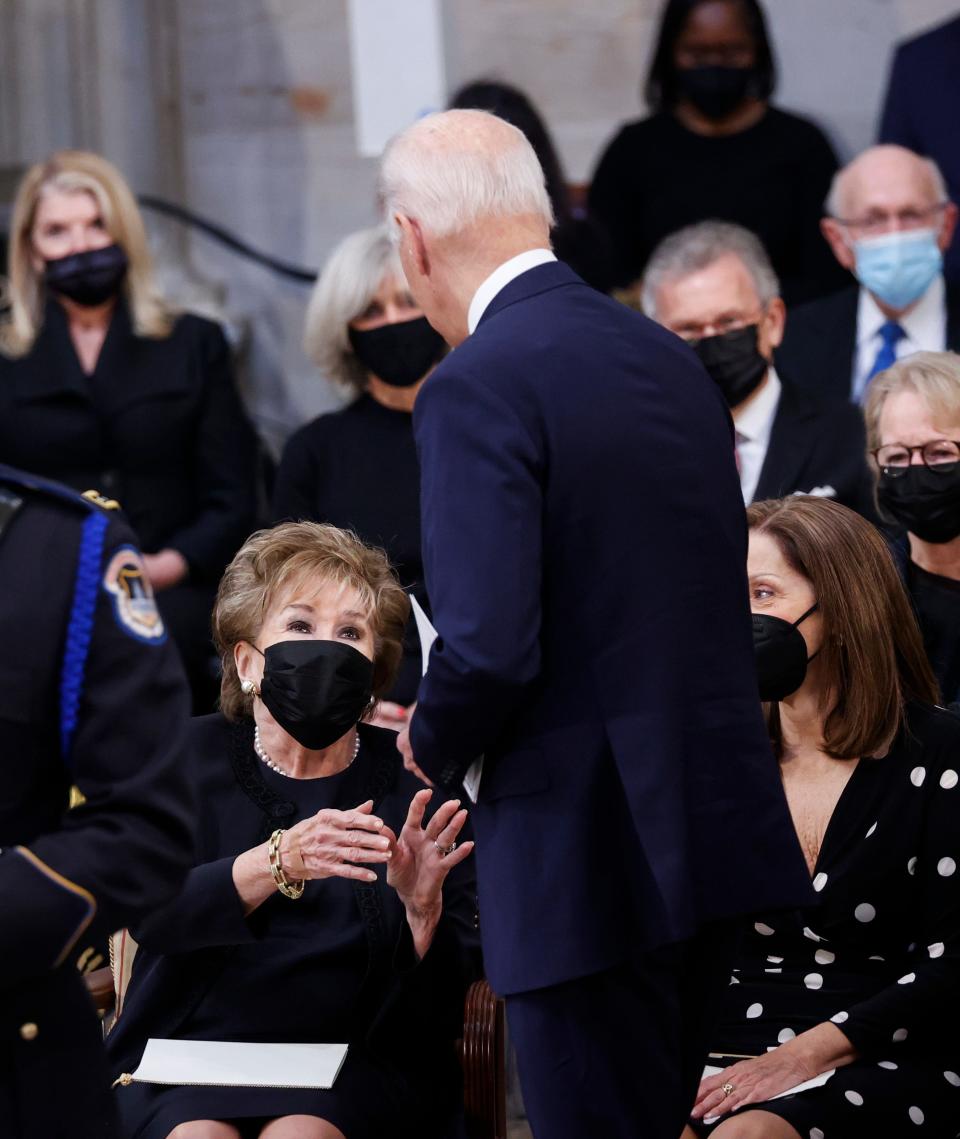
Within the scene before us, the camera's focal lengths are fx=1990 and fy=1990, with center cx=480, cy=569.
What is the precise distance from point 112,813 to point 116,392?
3352 mm

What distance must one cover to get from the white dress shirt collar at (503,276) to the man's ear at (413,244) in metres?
0.09

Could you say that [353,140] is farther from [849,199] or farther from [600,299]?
[600,299]

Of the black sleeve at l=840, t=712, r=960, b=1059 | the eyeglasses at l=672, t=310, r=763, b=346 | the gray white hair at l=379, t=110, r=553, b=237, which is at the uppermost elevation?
the gray white hair at l=379, t=110, r=553, b=237

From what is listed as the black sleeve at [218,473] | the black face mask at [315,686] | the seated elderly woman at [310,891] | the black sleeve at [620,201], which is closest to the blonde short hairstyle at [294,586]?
the seated elderly woman at [310,891]

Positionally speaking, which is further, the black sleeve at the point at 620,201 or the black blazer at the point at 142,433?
the black sleeve at the point at 620,201

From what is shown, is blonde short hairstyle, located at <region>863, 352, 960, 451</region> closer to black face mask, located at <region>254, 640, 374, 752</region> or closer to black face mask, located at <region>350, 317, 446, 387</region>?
black face mask, located at <region>350, 317, 446, 387</region>

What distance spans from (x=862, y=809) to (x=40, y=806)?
1.55 m

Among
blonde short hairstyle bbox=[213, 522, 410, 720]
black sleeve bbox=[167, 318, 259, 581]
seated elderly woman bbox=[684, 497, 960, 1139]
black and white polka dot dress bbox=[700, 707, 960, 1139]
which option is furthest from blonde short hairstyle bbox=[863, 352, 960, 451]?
black sleeve bbox=[167, 318, 259, 581]

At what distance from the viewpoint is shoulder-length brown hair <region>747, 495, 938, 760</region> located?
3.21 metres

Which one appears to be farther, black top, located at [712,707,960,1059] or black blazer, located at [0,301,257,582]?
black blazer, located at [0,301,257,582]

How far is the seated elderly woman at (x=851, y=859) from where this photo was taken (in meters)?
3.04

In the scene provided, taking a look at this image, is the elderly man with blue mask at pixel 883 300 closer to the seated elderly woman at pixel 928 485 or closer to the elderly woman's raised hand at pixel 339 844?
the seated elderly woman at pixel 928 485

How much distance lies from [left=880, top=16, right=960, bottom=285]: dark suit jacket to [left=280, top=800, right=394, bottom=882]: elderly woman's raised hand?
3444 mm

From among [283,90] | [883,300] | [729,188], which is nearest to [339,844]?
[883,300]
